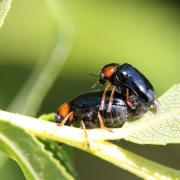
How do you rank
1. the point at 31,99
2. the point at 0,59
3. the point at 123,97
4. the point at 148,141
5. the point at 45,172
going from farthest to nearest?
the point at 0,59
the point at 31,99
the point at 123,97
the point at 148,141
the point at 45,172

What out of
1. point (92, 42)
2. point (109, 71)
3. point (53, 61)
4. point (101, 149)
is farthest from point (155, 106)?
point (92, 42)

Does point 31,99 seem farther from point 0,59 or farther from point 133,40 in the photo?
point 133,40

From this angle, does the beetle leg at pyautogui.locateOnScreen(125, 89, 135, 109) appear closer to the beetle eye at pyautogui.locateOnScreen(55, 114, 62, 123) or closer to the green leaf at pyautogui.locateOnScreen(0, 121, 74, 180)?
the beetle eye at pyautogui.locateOnScreen(55, 114, 62, 123)

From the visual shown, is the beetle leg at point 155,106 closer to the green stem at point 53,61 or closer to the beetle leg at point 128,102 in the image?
the beetle leg at point 128,102

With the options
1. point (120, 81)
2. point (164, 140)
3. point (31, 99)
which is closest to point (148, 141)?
point (164, 140)

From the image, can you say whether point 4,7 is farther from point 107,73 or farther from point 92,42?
point 92,42

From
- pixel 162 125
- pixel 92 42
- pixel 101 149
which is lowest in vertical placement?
A: pixel 92 42
